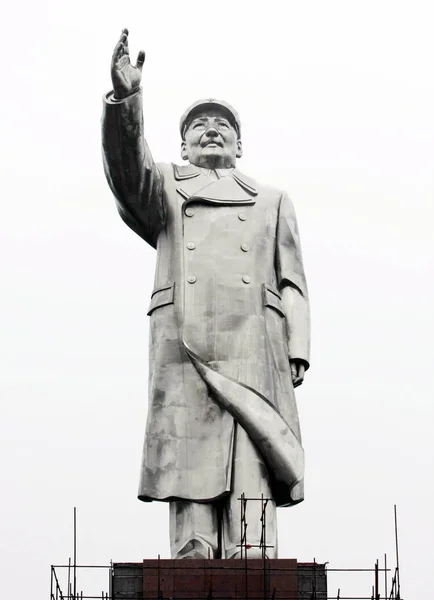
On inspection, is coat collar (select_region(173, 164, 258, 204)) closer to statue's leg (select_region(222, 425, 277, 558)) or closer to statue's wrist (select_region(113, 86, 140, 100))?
statue's wrist (select_region(113, 86, 140, 100))

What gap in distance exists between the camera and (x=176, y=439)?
19609 millimetres

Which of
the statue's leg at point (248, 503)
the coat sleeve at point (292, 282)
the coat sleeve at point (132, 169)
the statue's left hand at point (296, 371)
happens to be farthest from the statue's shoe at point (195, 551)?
the coat sleeve at point (132, 169)

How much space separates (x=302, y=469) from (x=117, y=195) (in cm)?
408

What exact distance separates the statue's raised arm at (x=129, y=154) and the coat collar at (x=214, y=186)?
0.35 meters

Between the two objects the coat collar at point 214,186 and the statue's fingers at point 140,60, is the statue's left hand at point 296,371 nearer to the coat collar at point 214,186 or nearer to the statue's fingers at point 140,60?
the coat collar at point 214,186

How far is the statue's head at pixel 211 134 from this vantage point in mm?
21234

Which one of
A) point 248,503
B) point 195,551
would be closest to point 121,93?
point 248,503

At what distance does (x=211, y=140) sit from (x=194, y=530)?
203 inches

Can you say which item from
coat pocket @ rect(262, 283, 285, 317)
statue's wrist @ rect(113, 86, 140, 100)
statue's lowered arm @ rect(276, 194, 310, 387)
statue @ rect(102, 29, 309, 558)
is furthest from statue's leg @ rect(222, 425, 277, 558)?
statue's wrist @ rect(113, 86, 140, 100)

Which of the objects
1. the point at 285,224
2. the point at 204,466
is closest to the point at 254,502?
the point at 204,466

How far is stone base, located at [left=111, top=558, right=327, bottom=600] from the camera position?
1833 centimetres

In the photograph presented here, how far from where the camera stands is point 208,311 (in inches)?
790

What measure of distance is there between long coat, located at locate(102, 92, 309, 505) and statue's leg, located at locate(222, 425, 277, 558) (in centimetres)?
12

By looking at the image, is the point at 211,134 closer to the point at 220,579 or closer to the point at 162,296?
the point at 162,296
